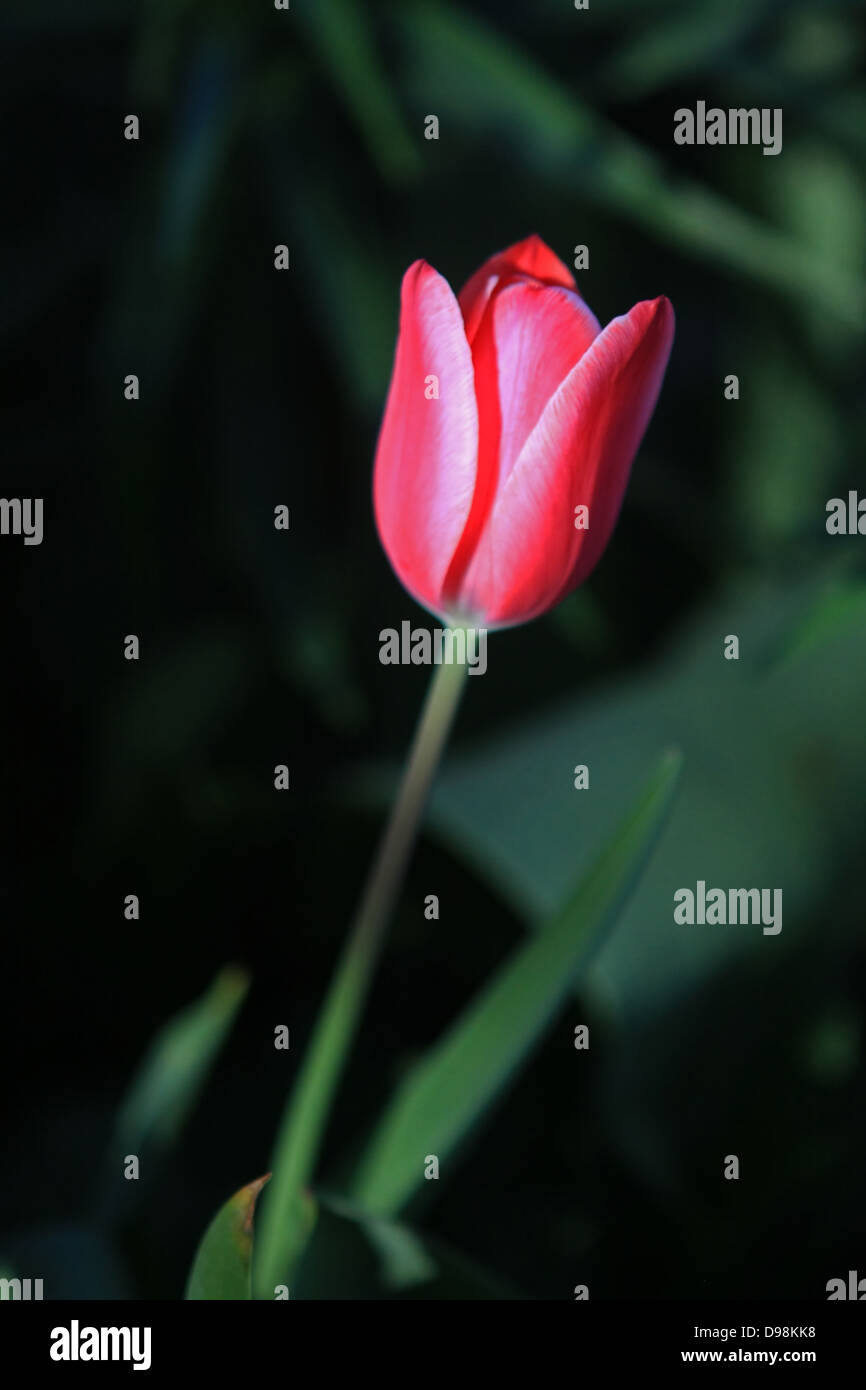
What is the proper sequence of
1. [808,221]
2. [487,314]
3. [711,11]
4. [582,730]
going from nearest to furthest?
[487,314], [582,730], [711,11], [808,221]

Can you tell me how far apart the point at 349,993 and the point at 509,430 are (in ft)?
0.55

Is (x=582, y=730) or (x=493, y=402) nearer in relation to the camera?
(x=493, y=402)

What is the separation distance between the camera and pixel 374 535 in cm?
84

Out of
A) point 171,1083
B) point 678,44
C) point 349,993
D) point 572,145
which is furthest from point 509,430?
point 678,44

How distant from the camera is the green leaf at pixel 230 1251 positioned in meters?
0.33

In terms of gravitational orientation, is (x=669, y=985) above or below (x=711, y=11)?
below

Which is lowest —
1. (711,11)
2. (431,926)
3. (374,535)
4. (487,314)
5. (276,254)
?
(431,926)

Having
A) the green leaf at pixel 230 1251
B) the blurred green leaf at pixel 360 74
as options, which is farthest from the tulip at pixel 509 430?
the blurred green leaf at pixel 360 74

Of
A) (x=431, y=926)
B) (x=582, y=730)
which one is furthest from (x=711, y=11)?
(x=431, y=926)

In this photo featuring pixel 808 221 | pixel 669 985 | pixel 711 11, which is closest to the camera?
pixel 669 985

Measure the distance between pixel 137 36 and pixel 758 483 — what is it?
1.58ft

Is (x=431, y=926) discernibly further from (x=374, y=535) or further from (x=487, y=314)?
(x=487, y=314)

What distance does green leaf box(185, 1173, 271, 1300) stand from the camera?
1.09 feet

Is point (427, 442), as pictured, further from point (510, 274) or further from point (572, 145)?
point (572, 145)
